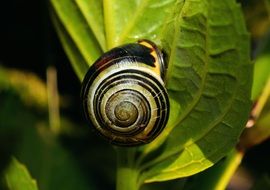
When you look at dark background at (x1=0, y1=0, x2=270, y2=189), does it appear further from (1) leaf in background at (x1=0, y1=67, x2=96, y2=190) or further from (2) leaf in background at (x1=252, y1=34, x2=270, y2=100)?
(2) leaf in background at (x1=252, y1=34, x2=270, y2=100)

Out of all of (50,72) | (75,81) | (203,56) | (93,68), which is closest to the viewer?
(203,56)

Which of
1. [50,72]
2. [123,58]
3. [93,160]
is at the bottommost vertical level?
[93,160]

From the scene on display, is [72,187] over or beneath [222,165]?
beneath

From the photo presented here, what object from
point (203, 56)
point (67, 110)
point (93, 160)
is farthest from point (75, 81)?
point (203, 56)

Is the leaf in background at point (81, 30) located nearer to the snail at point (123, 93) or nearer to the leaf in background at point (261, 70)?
the snail at point (123, 93)

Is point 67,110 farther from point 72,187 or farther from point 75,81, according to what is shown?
point 72,187

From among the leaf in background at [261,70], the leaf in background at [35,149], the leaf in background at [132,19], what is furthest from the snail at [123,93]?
the leaf in background at [35,149]

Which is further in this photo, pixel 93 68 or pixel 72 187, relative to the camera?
pixel 72 187
